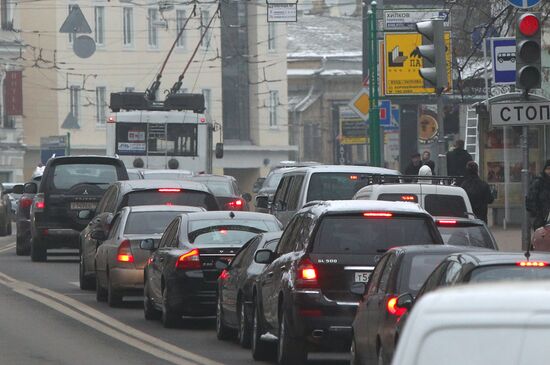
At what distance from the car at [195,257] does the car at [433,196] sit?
2.16 metres

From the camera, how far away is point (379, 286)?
1205 centimetres

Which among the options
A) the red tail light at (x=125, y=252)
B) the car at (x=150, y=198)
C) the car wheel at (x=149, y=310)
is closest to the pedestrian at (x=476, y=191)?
the car at (x=150, y=198)

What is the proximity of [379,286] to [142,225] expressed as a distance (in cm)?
933

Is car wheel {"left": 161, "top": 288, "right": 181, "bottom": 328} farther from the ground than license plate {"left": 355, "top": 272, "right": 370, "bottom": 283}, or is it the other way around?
license plate {"left": 355, "top": 272, "right": 370, "bottom": 283}

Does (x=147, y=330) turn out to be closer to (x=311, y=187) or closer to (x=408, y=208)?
(x=408, y=208)

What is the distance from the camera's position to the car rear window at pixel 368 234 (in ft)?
44.9

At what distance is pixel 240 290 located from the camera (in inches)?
621

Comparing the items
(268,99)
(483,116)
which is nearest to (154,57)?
(268,99)

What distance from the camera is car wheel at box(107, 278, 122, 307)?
67.6ft

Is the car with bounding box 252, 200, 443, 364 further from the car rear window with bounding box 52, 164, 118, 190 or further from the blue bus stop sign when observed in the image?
the car rear window with bounding box 52, 164, 118, 190

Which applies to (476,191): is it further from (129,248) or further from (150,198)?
(129,248)

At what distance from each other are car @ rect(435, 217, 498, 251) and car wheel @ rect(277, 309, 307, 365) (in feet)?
12.5

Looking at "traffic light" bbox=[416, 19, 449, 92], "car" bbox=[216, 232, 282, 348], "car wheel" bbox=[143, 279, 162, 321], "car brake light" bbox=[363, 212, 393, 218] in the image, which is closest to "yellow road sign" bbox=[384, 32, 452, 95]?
"traffic light" bbox=[416, 19, 449, 92]

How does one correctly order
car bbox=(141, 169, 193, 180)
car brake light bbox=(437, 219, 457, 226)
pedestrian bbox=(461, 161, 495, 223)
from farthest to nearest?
1. car bbox=(141, 169, 193, 180)
2. pedestrian bbox=(461, 161, 495, 223)
3. car brake light bbox=(437, 219, 457, 226)
